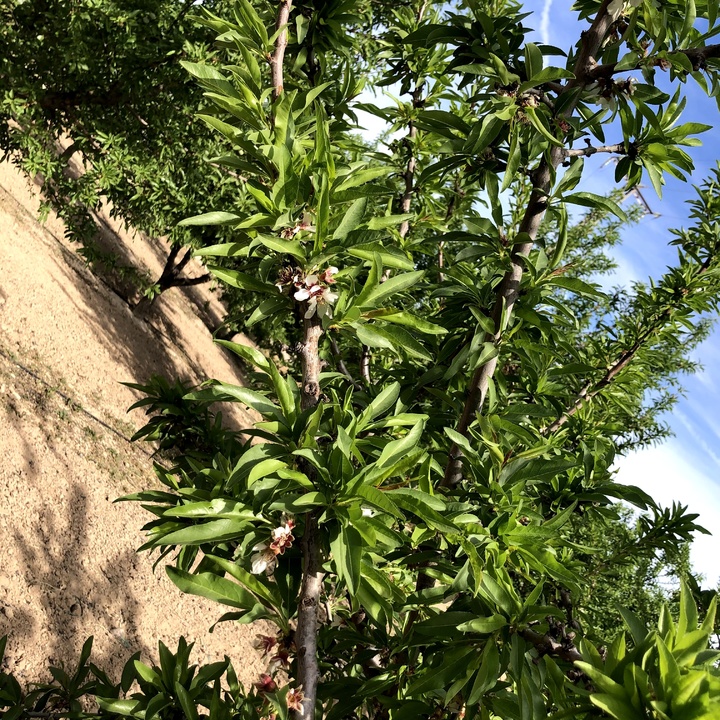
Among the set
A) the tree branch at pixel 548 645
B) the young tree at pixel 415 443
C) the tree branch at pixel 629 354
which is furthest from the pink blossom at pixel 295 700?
the tree branch at pixel 629 354

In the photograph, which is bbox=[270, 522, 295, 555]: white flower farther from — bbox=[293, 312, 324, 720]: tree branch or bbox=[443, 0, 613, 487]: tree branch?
bbox=[443, 0, 613, 487]: tree branch

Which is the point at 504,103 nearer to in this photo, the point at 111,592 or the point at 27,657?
the point at 27,657

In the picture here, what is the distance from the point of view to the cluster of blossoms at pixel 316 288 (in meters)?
1.36

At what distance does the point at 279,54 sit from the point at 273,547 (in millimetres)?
1190

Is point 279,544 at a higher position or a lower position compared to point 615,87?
lower

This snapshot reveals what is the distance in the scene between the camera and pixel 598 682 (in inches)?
34.4

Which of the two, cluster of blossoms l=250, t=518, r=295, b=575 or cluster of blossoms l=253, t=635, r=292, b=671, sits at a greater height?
cluster of blossoms l=250, t=518, r=295, b=575

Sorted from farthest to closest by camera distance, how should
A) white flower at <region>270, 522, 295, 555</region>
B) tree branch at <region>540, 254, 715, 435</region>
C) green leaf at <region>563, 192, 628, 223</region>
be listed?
tree branch at <region>540, 254, 715, 435</region> → green leaf at <region>563, 192, 628, 223</region> → white flower at <region>270, 522, 295, 555</region>

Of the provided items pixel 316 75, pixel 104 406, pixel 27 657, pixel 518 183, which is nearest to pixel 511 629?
pixel 316 75

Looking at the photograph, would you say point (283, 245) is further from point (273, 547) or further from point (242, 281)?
point (273, 547)

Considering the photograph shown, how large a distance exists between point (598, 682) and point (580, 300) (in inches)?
246

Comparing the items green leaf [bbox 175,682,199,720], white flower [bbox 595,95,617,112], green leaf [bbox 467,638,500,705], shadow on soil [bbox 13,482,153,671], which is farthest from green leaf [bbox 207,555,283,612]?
shadow on soil [bbox 13,482,153,671]

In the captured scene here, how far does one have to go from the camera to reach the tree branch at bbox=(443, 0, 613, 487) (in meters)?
1.56

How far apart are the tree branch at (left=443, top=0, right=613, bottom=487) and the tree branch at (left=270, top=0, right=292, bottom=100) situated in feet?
2.21
